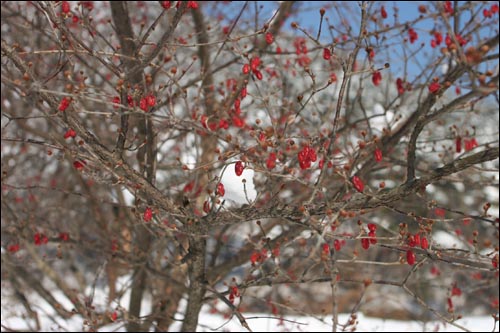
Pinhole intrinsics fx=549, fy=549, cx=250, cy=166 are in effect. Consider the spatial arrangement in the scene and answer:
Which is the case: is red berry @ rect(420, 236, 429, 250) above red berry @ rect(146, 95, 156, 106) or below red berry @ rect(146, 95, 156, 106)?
below

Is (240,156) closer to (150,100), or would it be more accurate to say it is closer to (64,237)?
(150,100)

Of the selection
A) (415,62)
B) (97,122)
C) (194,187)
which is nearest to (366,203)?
(194,187)

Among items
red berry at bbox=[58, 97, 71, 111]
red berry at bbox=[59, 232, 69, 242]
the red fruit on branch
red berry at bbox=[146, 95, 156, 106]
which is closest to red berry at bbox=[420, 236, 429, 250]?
the red fruit on branch

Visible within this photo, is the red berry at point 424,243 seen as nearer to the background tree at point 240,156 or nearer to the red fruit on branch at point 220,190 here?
the background tree at point 240,156

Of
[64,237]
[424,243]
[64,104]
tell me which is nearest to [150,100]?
[64,104]

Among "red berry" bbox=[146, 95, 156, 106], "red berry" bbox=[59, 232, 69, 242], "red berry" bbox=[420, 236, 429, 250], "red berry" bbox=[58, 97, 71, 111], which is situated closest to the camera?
"red berry" bbox=[58, 97, 71, 111]

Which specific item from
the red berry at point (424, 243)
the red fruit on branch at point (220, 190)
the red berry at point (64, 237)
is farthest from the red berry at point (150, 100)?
the red berry at point (64, 237)

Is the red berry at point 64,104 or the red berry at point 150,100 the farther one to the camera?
the red berry at point 150,100

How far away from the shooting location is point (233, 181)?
359 centimetres

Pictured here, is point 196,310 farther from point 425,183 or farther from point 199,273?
point 425,183

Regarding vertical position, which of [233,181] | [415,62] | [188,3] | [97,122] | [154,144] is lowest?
[233,181]

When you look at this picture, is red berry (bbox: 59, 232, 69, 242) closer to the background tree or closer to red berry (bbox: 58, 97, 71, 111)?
the background tree

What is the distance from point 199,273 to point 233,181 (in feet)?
2.18

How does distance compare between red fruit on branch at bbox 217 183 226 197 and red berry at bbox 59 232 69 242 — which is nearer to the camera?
red fruit on branch at bbox 217 183 226 197
